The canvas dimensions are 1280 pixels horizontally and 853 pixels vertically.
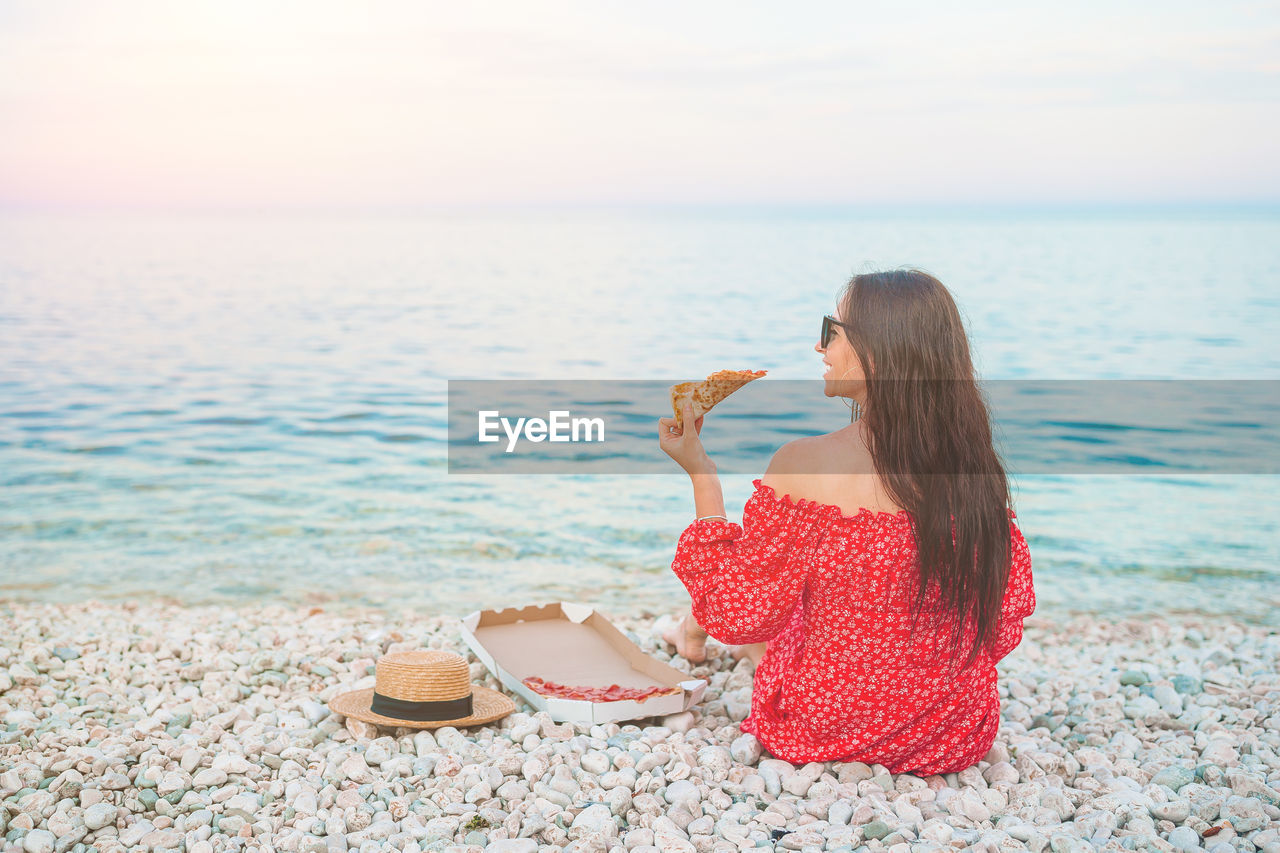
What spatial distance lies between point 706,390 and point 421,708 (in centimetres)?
132

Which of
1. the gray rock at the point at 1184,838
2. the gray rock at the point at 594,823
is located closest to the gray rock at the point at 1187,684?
the gray rock at the point at 1184,838

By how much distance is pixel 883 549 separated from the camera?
299 cm

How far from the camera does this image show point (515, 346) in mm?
19016

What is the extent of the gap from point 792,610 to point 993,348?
57.6 ft

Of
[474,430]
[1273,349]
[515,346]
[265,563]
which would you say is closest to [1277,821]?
[265,563]

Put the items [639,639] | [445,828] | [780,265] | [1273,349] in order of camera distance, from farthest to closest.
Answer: [780,265] → [1273,349] → [639,639] → [445,828]

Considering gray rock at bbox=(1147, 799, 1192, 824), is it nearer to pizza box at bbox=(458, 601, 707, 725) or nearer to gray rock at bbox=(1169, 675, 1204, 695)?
gray rock at bbox=(1169, 675, 1204, 695)

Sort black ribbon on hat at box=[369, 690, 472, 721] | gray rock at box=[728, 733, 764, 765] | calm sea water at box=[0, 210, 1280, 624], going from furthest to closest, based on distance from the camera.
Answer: calm sea water at box=[0, 210, 1280, 624] < black ribbon on hat at box=[369, 690, 472, 721] < gray rock at box=[728, 733, 764, 765]

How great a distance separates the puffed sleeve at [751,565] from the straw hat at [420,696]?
2.84 ft

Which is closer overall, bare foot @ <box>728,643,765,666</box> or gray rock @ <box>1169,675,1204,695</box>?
bare foot @ <box>728,643,765,666</box>

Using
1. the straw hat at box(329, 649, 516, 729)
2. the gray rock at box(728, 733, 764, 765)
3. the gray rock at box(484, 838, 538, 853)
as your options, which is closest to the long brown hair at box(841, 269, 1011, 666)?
the gray rock at box(728, 733, 764, 765)

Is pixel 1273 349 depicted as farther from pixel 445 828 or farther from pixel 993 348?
pixel 445 828

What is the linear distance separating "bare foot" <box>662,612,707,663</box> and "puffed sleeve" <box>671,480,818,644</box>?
1070 mm

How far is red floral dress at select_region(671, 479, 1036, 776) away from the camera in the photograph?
9.93 feet
